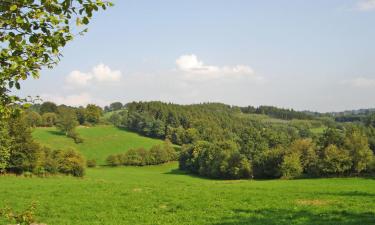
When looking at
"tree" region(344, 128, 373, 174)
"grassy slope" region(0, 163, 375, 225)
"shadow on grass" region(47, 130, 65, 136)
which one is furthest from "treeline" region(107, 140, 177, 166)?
"grassy slope" region(0, 163, 375, 225)

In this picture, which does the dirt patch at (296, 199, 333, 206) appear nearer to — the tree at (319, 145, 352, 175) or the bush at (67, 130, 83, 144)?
the tree at (319, 145, 352, 175)

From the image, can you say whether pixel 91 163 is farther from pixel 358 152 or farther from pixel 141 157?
pixel 358 152

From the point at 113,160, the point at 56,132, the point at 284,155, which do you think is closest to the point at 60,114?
the point at 56,132

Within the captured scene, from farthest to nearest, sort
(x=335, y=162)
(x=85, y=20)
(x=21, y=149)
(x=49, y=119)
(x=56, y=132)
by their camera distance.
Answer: (x=49, y=119) → (x=56, y=132) → (x=335, y=162) → (x=21, y=149) → (x=85, y=20)

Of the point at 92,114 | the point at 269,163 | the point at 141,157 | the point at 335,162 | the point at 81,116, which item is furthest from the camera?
the point at 92,114

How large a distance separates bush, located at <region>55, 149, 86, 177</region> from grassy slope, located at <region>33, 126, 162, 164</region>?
51.4 meters

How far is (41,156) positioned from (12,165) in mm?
5132

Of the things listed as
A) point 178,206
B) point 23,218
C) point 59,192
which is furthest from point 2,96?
point 59,192

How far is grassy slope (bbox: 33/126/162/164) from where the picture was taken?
140375mm

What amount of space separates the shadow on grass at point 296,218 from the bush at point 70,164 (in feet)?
197

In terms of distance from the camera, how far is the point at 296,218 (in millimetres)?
22109

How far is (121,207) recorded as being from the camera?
27500 mm

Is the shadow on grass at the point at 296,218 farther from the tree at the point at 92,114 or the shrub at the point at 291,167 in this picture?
the tree at the point at 92,114

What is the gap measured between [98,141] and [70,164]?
241 feet
